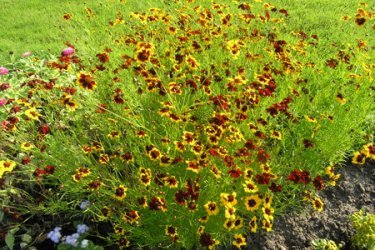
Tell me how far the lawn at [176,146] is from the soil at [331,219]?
0.21 ft

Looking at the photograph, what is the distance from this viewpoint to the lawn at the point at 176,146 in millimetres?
2162

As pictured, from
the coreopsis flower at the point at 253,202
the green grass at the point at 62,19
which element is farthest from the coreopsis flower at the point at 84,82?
the green grass at the point at 62,19

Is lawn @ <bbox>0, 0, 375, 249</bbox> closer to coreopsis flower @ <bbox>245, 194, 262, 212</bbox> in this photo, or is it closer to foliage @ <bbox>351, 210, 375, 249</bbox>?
coreopsis flower @ <bbox>245, 194, 262, 212</bbox>

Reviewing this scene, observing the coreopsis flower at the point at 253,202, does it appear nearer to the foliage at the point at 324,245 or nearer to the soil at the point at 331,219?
the soil at the point at 331,219

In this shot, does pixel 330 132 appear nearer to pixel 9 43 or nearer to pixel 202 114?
pixel 202 114

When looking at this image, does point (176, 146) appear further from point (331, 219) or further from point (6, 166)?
point (331, 219)

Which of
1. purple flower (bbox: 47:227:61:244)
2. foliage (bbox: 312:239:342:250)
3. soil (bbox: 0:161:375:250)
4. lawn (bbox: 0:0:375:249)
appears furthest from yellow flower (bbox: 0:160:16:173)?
foliage (bbox: 312:239:342:250)

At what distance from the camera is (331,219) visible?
110 inches

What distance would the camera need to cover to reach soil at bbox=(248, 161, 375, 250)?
2.62 metres

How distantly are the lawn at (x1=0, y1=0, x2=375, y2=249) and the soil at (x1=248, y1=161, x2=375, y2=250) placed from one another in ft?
0.21

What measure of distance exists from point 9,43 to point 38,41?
36 centimetres

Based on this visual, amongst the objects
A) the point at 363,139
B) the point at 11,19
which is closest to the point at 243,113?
the point at 363,139

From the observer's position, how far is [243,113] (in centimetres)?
236

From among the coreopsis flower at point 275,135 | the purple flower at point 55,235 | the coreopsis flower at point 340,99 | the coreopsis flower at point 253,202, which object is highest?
the coreopsis flower at point 340,99
